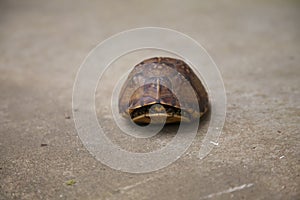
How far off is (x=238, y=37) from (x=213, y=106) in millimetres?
2512

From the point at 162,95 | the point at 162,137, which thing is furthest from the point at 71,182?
the point at 162,95

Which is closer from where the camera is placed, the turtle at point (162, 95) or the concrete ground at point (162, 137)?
the concrete ground at point (162, 137)

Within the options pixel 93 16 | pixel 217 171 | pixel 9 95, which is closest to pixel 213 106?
pixel 217 171

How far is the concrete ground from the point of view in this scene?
2551 millimetres

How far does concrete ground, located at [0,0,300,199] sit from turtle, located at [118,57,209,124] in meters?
0.26

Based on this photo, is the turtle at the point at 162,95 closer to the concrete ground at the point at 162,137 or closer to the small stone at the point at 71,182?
the concrete ground at the point at 162,137

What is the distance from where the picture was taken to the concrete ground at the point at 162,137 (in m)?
2.55

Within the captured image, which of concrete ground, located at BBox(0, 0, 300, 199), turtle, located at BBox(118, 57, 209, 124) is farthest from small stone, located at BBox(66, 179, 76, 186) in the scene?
turtle, located at BBox(118, 57, 209, 124)

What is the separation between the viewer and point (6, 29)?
636 cm

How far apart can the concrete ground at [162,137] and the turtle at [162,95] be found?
10.1 inches

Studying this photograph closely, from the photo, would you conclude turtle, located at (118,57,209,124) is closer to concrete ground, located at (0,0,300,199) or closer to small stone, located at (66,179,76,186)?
concrete ground, located at (0,0,300,199)

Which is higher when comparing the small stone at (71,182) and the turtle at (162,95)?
the turtle at (162,95)

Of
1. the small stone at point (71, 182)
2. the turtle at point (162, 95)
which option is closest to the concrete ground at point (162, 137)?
the small stone at point (71, 182)

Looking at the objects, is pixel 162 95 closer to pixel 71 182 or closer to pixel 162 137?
pixel 162 137
